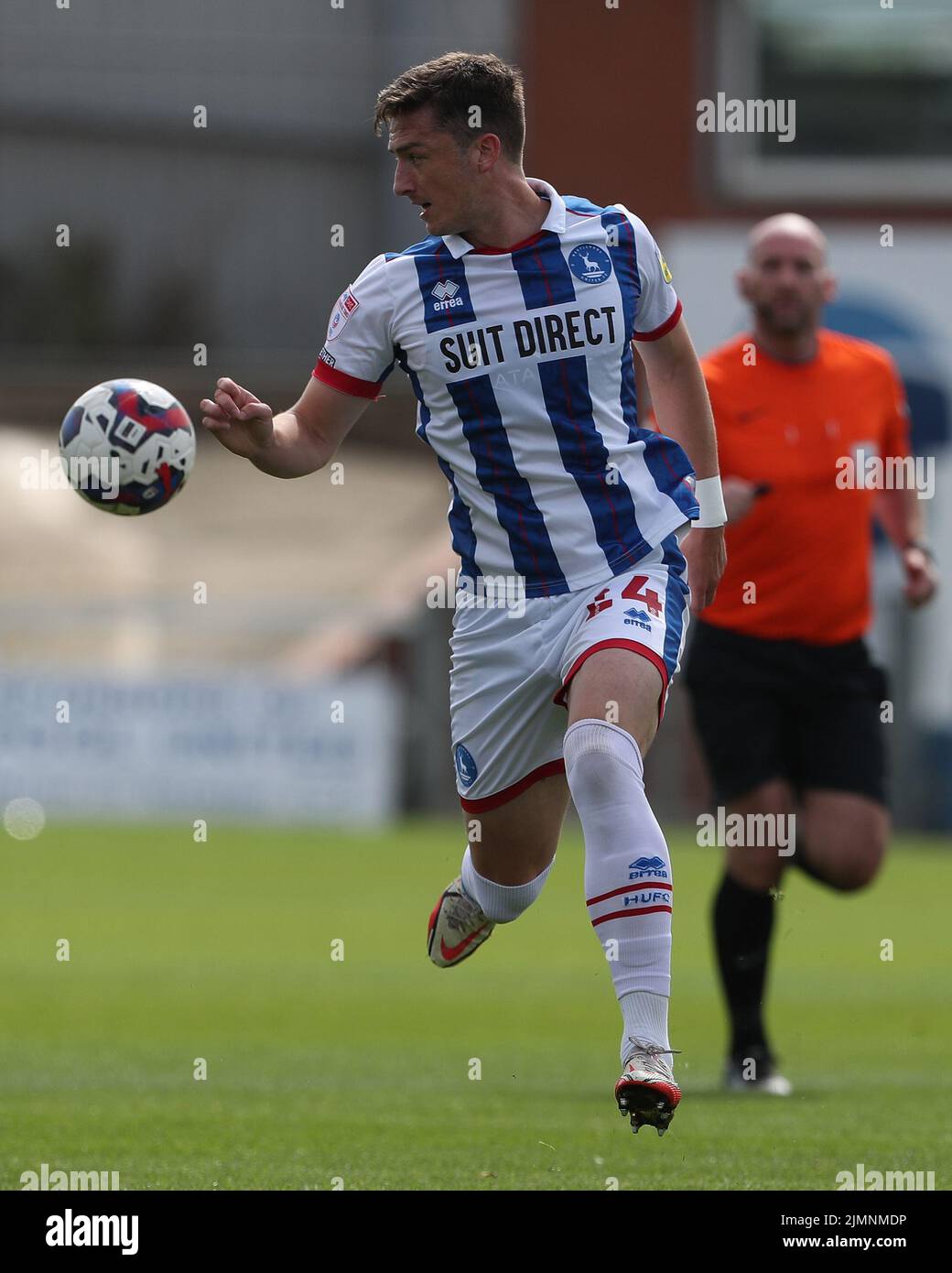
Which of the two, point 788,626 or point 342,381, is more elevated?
point 342,381

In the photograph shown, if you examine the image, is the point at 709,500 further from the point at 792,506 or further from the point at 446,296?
the point at 792,506

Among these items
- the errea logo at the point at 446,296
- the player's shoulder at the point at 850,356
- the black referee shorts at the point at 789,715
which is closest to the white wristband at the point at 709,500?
the errea logo at the point at 446,296

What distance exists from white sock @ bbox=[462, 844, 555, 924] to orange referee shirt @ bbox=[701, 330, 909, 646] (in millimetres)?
1805

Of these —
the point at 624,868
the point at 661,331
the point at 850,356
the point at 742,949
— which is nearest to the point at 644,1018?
the point at 624,868

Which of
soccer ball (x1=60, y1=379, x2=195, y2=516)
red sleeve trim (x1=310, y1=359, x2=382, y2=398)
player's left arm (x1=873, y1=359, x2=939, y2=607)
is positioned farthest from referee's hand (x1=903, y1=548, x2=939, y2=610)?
soccer ball (x1=60, y1=379, x2=195, y2=516)

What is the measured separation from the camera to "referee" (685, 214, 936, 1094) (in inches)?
320

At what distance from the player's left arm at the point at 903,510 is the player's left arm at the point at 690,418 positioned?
199cm

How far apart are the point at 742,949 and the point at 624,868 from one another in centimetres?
282

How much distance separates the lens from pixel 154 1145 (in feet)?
21.3

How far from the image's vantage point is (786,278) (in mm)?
8156

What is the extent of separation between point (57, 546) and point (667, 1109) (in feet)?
90.6

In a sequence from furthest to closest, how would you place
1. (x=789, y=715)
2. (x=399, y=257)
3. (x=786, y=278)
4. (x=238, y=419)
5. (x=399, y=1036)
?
(x=399, y=1036) → (x=789, y=715) → (x=786, y=278) → (x=399, y=257) → (x=238, y=419)

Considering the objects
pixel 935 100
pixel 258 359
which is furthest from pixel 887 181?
pixel 258 359

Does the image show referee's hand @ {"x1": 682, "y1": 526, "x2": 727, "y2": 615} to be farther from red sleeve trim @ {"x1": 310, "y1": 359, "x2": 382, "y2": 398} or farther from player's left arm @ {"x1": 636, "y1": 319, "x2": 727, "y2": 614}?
red sleeve trim @ {"x1": 310, "y1": 359, "x2": 382, "y2": 398}
